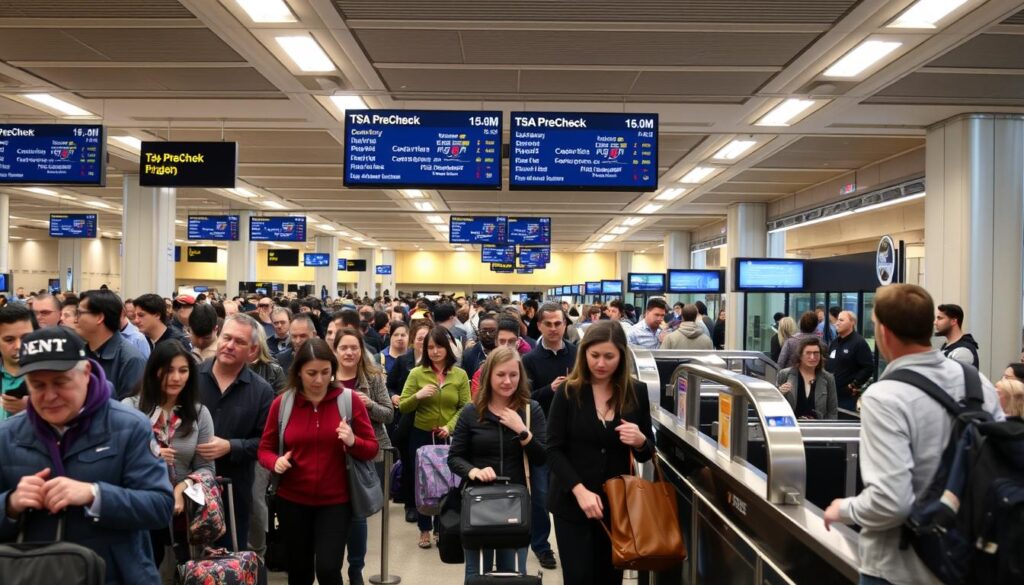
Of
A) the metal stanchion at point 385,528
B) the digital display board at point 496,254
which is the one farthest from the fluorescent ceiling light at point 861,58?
the digital display board at point 496,254

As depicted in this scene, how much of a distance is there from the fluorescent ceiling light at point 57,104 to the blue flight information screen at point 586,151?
17.8 feet

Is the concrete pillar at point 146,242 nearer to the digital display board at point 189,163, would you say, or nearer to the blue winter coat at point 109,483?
the digital display board at point 189,163

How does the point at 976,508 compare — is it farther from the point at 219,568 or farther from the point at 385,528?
the point at 385,528

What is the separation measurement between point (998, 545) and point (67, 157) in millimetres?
9590

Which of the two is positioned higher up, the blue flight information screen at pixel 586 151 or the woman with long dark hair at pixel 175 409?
the blue flight information screen at pixel 586 151

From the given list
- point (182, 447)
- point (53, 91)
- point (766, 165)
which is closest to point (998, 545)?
point (182, 447)

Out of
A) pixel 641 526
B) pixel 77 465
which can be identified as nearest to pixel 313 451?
pixel 77 465

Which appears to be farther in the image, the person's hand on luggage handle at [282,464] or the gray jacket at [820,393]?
the gray jacket at [820,393]

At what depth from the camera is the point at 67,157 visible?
876 centimetres

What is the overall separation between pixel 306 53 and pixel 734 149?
666cm

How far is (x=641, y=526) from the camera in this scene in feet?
10.5

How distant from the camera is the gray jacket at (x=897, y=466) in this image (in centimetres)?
207

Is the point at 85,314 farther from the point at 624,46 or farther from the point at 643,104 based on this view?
the point at 643,104

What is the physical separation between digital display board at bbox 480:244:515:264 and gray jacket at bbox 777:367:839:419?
18963mm
